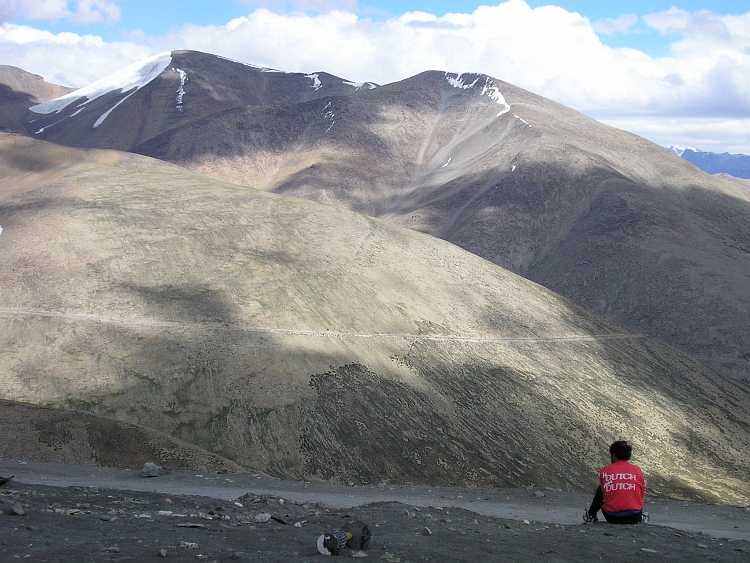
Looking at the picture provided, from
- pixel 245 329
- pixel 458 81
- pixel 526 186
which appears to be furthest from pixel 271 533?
pixel 458 81

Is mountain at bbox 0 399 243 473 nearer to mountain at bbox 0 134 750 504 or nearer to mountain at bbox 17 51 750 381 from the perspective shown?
mountain at bbox 0 134 750 504

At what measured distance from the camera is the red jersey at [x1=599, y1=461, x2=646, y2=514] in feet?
33.8

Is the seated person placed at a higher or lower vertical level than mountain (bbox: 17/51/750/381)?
lower

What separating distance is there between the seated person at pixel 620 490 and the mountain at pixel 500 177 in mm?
72536

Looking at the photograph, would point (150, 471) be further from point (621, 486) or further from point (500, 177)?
point (500, 177)

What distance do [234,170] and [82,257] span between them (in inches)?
3887

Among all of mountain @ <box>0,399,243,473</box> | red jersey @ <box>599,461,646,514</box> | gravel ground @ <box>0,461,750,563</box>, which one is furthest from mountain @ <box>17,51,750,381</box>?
red jersey @ <box>599,461,646,514</box>

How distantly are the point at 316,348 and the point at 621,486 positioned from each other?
29146mm

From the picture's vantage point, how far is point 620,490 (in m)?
10.5

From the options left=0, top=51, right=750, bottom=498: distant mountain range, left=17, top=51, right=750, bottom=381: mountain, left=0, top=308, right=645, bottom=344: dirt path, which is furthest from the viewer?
left=17, top=51, right=750, bottom=381: mountain

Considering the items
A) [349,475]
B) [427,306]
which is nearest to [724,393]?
[427,306]

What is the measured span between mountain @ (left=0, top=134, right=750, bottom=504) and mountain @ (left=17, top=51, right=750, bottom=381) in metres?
27.6

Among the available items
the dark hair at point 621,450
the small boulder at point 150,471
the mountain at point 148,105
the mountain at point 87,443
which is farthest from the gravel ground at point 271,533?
the mountain at point 148,105

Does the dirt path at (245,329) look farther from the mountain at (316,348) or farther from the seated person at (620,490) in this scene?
the seated person at (620,490)
